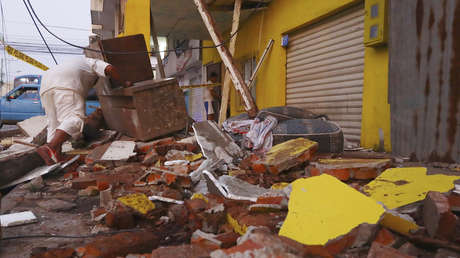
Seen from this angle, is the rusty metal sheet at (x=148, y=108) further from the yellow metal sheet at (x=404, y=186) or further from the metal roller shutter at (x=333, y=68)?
the yellow metal sheet at (x=404, y=186)

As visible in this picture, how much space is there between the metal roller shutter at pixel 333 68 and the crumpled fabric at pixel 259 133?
171 cm

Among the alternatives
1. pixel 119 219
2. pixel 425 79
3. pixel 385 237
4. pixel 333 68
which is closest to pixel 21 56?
pixel 333 68

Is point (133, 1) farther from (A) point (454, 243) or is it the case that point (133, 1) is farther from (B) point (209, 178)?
(A) point (454, 243)

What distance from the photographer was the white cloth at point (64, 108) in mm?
4205

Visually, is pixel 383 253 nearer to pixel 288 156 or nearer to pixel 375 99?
pixel 288 156

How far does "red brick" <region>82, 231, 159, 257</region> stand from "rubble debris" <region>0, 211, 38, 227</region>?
732 mm

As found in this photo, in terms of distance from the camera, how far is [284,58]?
6.87 meters

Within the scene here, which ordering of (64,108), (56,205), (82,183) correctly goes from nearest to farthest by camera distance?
1. (56,205)
2. (82,183)
3. (64,108)

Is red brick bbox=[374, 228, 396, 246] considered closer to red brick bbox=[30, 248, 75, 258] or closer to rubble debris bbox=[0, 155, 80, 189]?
red brick bbox=[30, 248, 75, 258]

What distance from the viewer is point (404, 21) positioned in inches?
123

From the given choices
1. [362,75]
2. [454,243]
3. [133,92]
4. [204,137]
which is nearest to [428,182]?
[454,243]

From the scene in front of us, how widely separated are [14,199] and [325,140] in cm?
327

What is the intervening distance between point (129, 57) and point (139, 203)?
3.53 meters

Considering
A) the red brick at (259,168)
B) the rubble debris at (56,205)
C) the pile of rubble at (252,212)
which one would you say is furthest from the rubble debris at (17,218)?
the red brick at (259,168)
